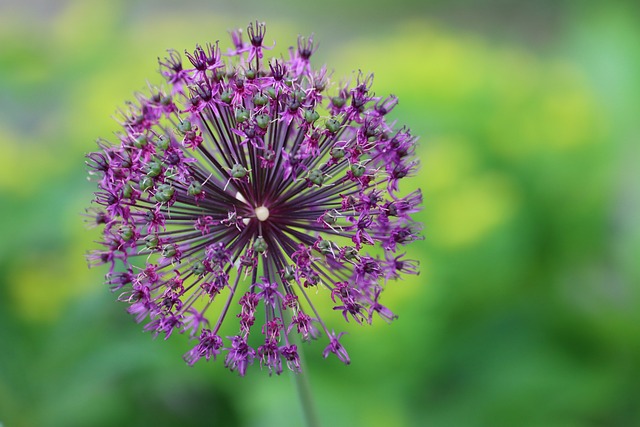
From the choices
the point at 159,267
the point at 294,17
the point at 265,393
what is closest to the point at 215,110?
the point at 159,267

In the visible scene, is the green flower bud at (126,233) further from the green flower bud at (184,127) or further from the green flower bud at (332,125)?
the green flower bud at (332,125)

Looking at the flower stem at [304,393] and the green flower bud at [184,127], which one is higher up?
the green flower bud at [184,127]

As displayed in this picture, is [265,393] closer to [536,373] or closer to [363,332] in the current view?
[363,332]

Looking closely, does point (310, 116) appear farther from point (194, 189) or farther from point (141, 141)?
point (141, 141)

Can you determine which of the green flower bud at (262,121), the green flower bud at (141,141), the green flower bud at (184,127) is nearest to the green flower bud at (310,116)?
the green flower bud at (262,121)

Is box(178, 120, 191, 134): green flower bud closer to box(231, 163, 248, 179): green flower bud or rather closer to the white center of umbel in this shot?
box(231, 163, 248, 179): green flower bud

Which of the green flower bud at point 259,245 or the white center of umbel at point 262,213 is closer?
→ the green flower bud at point 259,245
